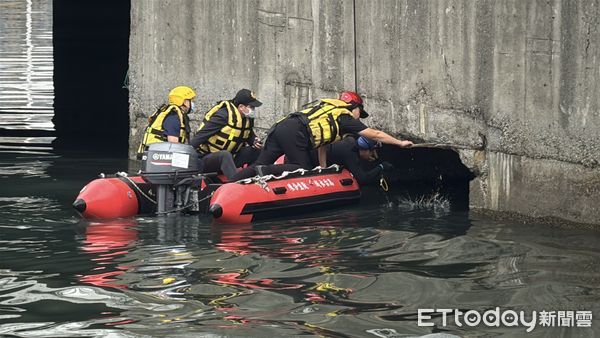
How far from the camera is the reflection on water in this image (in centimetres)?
2369

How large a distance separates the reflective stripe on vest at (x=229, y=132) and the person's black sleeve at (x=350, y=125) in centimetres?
110

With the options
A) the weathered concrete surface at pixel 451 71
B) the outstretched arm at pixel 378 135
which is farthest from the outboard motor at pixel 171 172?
the weathered concrete surface at pixel 451 71

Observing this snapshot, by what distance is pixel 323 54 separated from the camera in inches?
628

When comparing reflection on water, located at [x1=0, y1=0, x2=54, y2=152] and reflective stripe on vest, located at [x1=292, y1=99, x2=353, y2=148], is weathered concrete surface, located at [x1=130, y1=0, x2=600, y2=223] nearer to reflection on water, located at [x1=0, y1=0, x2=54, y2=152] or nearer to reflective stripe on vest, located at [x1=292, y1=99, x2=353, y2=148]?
reflective stripe on vest, located at [x1=292, y1=99, x2=353, y2=148]

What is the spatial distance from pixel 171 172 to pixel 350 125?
7.42 ft

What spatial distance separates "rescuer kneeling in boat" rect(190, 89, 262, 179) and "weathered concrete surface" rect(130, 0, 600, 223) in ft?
4.62

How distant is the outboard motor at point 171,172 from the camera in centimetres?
1377

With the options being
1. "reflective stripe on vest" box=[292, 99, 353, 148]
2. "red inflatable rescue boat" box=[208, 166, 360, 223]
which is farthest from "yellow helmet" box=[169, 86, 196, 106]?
"red inflatable rescue boat" box=[208, 166, 360, 223]

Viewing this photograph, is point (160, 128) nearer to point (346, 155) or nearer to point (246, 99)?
point (246, 99)

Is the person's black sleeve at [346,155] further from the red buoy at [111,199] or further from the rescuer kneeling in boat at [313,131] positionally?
the red buoy at [111,199]

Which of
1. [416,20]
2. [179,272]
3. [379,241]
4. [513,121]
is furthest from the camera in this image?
[416,20]

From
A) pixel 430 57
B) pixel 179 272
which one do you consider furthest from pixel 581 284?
pixel 430 57

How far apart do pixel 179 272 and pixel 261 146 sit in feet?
15.5

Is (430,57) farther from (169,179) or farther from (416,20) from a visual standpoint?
(169,179)
